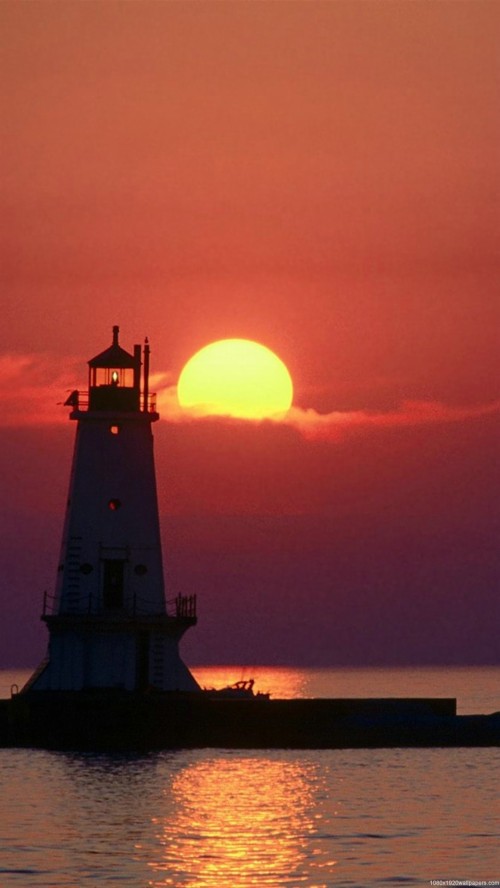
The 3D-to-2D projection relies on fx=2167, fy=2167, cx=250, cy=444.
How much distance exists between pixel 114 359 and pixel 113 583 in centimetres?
774

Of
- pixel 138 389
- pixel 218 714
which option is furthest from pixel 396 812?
pixel 138 389

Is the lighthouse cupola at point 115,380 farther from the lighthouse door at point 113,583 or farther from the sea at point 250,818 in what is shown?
the sea at point 250,818

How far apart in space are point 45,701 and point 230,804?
1311 cm

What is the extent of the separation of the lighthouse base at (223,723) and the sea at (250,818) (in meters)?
0.62

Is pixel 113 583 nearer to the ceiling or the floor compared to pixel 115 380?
nearer to the floor

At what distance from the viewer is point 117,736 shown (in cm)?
7256

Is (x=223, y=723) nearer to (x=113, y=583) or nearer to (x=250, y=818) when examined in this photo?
(x=113, y=583)

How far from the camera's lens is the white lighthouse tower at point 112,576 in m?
72.8

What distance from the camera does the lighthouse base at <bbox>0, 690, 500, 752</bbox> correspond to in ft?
237

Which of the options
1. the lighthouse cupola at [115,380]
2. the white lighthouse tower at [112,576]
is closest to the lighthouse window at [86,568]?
the white lighthouse tower at [112,576]

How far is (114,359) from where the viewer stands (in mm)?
74500

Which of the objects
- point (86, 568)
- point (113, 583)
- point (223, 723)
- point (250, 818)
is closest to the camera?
point (250, 818)

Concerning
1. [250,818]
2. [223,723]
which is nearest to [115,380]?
[223,723]

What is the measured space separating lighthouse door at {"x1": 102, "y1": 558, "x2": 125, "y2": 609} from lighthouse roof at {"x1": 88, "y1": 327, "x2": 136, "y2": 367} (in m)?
6.80
